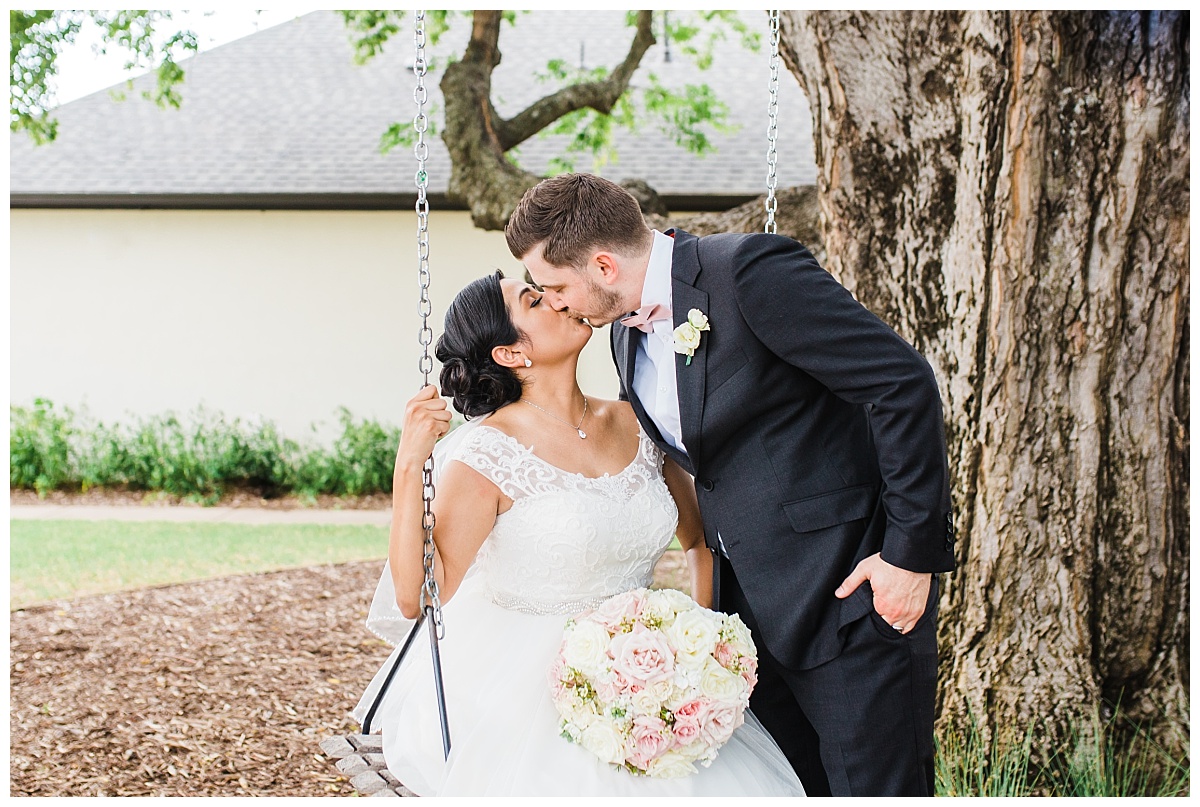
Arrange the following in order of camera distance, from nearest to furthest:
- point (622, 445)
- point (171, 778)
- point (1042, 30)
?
point (622, 445) → point (1042, 30) → point (171, 778)

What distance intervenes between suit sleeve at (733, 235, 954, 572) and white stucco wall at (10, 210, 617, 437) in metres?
9.38

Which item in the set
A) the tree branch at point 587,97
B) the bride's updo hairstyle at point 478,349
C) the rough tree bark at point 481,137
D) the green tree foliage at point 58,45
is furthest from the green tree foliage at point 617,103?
the bride's updo hairstyle at point 478,349

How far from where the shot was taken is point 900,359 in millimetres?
2234

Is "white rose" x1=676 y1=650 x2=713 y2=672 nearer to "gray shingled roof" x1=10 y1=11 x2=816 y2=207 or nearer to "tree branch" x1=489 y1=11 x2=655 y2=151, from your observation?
"tree branch" x1=489 y1=11 x2=655 y2=151

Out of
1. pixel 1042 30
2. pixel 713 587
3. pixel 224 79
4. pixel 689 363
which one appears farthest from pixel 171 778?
pixel 224 79

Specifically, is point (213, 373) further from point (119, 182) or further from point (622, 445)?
point (622, 445)

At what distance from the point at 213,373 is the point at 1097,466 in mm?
9982

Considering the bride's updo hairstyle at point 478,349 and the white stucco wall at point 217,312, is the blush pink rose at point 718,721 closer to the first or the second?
the bride's updo hairstyle at point 478,349

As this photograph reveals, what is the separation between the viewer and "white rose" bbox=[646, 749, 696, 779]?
241cm

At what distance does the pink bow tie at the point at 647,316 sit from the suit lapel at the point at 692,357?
7cm

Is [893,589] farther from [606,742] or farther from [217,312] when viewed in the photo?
[217,312]

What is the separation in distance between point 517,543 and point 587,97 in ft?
20.0

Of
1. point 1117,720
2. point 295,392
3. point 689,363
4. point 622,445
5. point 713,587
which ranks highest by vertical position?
point 689,363

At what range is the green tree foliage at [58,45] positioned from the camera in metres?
5.70
